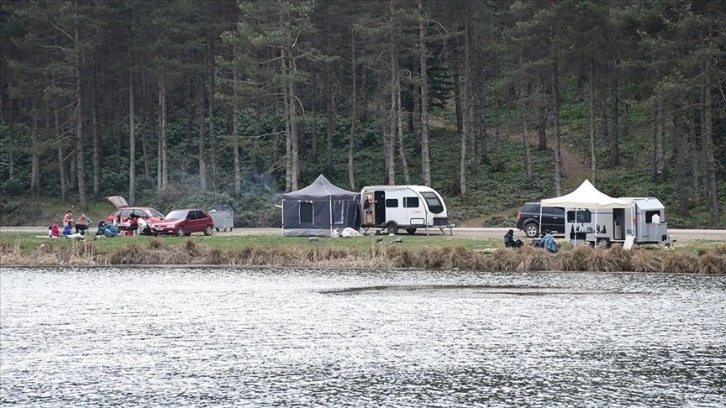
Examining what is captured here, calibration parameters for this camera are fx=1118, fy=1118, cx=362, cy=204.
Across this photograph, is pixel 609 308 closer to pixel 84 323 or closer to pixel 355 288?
pixel 355 288

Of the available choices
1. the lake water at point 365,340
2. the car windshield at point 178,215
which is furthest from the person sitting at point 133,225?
the lake water at point 365,340

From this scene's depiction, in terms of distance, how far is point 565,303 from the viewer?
122 feet

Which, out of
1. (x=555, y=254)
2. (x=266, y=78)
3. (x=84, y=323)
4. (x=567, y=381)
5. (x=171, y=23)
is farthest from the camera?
(x=266, y=78)

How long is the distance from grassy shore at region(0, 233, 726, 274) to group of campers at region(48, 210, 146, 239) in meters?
1.28

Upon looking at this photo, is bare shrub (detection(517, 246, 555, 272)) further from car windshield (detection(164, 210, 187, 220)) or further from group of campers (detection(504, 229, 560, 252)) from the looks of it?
car windshield (detection(164, 210, 187, 220))

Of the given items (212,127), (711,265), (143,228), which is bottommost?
(711,265)

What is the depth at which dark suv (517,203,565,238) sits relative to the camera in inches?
2085

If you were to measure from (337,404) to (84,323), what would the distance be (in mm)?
13760

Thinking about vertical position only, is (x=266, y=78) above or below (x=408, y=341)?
above

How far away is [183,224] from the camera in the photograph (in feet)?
190

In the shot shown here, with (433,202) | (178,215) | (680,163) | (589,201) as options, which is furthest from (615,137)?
(178,215)

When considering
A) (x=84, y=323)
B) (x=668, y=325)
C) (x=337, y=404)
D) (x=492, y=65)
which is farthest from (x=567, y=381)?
(x=492, y=65)

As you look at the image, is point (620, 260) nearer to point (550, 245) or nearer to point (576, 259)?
point (576, 259)

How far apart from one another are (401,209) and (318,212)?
4250 mm
